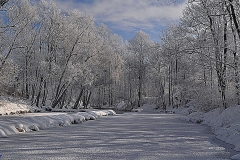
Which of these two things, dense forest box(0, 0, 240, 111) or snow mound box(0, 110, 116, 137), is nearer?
snow mound box(0, 110, 116, 137)

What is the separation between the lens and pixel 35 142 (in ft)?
19.7

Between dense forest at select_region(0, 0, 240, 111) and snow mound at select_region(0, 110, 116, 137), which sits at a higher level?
dense forest at select_region(0, 0, 240, 111)

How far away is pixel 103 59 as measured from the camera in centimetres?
3781

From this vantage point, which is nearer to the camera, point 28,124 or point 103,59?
point 28,124

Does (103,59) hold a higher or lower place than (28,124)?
higher

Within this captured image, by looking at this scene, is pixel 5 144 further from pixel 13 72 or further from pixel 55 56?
pixel 55 56

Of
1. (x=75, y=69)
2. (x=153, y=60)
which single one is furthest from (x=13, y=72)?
(x=153, y=60)

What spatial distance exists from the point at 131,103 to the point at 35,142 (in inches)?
1387

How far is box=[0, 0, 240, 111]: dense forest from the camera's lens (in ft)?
36.2

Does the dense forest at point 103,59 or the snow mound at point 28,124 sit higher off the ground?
the dense forest at point 103,59

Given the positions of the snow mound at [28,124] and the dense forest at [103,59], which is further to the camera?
the dense forest at [103,59]

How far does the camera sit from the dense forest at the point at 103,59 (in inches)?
435

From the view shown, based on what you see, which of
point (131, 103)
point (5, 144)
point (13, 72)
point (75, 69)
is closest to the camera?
point (5, 144)

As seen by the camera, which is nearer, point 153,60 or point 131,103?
point 153,60
